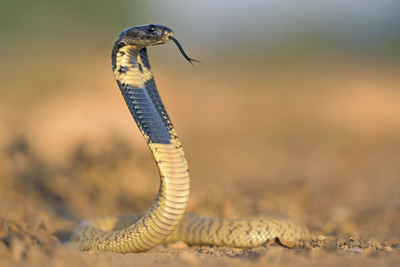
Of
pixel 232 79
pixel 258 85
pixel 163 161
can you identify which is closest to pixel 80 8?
pixel 232 79

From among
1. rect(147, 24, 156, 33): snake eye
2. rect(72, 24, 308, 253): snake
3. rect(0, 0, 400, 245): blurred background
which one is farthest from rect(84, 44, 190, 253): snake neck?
rect(0, 0, 400, 245): blurred background

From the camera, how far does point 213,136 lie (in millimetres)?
11734

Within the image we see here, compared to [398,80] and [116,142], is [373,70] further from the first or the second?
[116,142]

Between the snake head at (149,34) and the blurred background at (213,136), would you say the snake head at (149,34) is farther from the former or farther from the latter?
the blurred background at (213,136)

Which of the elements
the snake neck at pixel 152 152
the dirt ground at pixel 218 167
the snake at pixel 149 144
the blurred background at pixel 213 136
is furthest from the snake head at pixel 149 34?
the blurred background at pixel 213 136

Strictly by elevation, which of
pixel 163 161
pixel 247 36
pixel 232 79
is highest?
pixel 163 161

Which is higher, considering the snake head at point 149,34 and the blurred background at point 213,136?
the snake head at point 149,34

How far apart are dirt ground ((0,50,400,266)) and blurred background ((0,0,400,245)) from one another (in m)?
0.03

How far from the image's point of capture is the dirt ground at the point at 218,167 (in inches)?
145

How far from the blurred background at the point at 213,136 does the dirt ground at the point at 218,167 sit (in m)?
0.03

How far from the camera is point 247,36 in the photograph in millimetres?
40156

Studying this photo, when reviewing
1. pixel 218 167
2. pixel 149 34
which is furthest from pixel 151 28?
pixel 218 167

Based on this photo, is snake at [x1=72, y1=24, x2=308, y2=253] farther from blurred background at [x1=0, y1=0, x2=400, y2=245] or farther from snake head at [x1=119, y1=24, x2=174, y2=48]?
blurred background at [x1=0, y1=0, x2=400, y2=245]

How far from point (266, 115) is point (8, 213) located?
9010 mm
